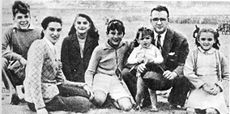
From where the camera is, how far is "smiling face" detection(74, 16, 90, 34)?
1.70 meters

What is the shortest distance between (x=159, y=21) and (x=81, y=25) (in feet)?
1.30

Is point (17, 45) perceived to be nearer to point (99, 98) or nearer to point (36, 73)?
point (36, 73)

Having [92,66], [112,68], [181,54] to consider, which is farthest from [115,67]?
[181,54]

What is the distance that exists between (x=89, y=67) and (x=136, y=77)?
0.80 ft

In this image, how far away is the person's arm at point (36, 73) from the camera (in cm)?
167

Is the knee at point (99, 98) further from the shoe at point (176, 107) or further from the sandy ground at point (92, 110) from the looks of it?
the shoe at point (176, 107)

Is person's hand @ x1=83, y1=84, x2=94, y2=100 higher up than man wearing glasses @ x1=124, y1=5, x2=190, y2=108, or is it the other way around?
man wearing glasses @ x1=124, y1=5, x2=190, y2=108

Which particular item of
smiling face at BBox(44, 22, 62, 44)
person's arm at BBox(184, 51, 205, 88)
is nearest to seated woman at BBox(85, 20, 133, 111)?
smiling face at BBox(44, 22, 62, 44)

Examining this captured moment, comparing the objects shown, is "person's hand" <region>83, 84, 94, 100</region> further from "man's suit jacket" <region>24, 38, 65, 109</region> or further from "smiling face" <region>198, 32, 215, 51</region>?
"smiling face" <region>198, 32, 215, 51</region>

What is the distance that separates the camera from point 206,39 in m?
1.67

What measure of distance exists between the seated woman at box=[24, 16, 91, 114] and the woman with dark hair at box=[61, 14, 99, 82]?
0.04m

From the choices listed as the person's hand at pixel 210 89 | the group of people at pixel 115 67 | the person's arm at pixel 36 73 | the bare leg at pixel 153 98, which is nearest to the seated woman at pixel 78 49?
the group of people at pixel 115 67

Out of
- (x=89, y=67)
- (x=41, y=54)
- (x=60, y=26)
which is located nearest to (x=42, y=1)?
(x=60, y=26)

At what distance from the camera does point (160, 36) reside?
1.69 metres
